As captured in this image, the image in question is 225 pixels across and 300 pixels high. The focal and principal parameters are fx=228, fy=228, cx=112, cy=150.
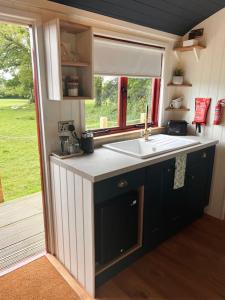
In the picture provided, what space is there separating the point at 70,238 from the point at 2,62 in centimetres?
268

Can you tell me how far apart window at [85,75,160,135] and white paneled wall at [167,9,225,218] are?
0.39 metres

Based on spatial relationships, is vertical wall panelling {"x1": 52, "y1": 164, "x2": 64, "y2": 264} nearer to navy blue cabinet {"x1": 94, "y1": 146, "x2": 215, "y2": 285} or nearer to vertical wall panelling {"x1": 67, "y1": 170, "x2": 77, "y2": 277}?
vertical wall panelling {"x1": 67, "y1": 170, "x2": 77, "y2": 277}

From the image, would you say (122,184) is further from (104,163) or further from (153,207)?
(153,207)

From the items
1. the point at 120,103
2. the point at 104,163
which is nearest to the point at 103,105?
the point at 120,103

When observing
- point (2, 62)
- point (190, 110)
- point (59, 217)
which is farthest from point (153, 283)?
point (2, 62)

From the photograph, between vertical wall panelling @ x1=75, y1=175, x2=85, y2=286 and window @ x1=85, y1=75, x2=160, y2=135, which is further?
window @ x1=85, y1=75, x2=160, y2=135

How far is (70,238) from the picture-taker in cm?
176

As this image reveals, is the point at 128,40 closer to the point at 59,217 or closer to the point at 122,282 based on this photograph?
the point at 59,217

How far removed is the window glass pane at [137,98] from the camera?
248 cm

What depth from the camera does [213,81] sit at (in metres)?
2.44

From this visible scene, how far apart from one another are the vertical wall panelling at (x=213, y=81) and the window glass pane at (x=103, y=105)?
0.92 m

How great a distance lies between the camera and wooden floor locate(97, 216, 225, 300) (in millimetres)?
1685

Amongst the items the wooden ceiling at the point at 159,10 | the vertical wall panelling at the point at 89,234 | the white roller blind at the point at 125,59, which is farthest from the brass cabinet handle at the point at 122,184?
the wooden ceiling at the point at 159,10

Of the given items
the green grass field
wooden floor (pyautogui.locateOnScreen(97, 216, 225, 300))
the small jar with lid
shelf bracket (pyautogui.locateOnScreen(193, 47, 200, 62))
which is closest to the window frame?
shelf bracket (pyautogui.locateOnScreen(193, 47, 200, 62))
